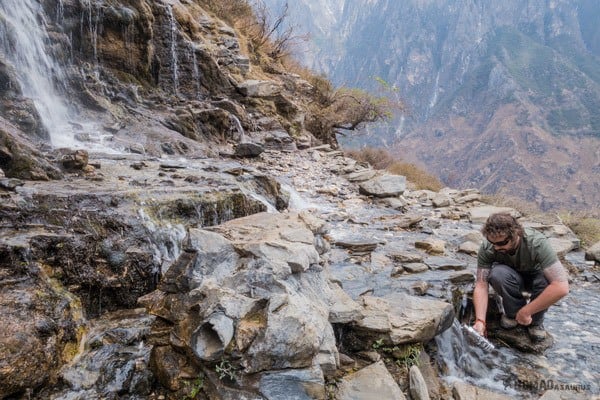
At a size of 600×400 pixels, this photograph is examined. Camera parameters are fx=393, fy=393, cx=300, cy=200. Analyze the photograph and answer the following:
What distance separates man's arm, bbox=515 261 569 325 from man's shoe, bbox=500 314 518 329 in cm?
19

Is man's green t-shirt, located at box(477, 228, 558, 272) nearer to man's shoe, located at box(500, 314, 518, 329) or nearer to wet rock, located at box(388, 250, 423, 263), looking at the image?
man's shoe, located at box(500, 314, 518, 329)

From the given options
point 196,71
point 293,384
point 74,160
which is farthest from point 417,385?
point 196,71

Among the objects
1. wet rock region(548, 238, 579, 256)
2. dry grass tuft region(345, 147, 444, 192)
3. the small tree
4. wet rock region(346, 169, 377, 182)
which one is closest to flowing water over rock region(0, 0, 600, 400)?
wet rock region(548, 238, 579, 256)

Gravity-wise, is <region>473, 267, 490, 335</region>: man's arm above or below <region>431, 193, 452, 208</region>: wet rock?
below

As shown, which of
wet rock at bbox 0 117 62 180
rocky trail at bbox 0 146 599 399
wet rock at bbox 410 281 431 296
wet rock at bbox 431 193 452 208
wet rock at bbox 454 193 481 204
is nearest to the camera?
rocky trail at bbox 0 146 599 399

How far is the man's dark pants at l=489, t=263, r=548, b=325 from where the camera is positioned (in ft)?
10.6

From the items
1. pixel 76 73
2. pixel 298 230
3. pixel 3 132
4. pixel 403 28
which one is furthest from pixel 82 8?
pixel 403 28

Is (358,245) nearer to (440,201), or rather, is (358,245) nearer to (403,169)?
(440,201)

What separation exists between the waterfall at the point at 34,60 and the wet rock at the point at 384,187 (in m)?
6.12

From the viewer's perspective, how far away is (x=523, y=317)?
3191 millimetres

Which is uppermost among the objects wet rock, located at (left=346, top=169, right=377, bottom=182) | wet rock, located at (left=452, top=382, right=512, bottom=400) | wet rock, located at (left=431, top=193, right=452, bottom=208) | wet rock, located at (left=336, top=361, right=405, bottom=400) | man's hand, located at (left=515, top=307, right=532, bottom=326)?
wet rock, located at (left=346, top=169, right=377, bottom=182)

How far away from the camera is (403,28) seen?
120 m

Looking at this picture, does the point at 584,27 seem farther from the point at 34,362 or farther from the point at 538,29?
the point at 34,362

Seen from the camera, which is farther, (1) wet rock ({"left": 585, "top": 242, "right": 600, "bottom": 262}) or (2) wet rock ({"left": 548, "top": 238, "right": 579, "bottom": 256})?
(2) wet rock ({"left": 548, "top": 238, "right": 579, "bottom": 256})
